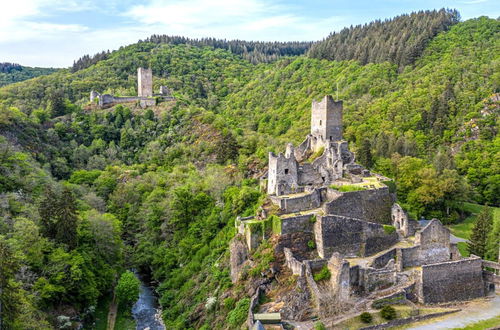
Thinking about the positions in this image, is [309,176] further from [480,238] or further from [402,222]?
[480,238]

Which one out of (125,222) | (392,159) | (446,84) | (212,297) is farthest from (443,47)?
(212,297)

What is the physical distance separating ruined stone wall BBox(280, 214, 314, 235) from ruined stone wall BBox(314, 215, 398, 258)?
605 mm

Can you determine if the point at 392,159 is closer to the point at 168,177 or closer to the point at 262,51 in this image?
the point at 168,177

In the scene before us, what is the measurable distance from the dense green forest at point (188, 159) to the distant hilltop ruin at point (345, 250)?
409cm

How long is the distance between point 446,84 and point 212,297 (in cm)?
6973

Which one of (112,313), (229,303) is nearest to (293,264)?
(229,303)

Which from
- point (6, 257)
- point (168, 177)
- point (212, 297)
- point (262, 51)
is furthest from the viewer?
point (262, 51)

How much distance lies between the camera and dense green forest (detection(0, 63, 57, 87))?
130 meters

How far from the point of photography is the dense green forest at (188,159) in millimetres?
38812

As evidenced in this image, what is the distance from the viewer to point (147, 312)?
1751 inches

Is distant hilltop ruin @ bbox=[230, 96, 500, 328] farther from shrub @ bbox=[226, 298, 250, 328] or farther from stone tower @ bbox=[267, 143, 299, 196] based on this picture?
shrub @ bbox=[226, 298, 250, 328]

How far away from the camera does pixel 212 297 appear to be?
128 ft

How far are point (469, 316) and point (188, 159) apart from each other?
A: 4485cm

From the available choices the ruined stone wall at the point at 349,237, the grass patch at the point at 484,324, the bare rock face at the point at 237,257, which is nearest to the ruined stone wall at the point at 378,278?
the ruined stone wall at the point at 349,237
